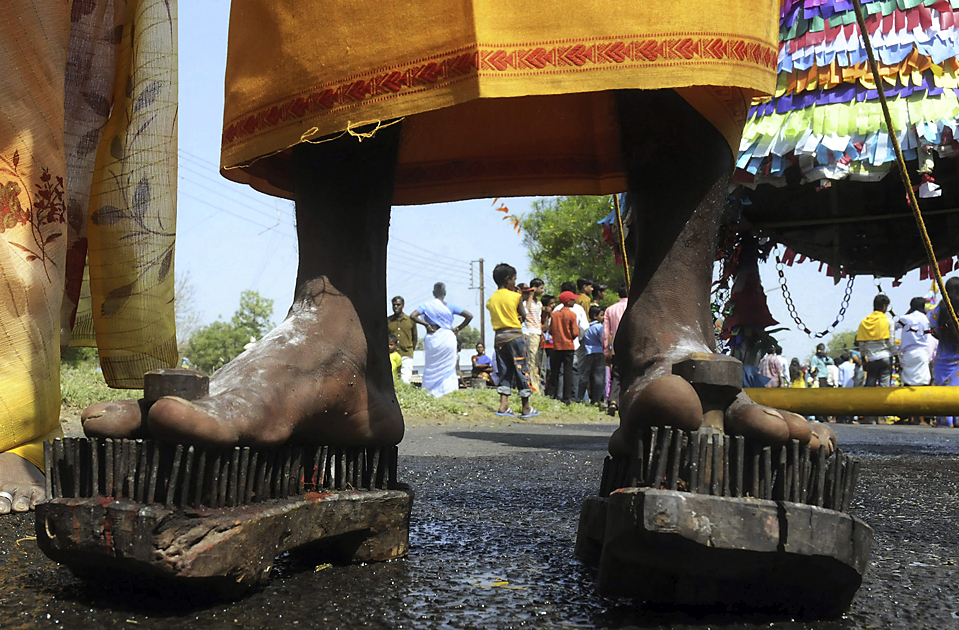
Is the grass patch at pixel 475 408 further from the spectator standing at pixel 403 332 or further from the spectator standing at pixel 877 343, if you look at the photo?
the spectator standing at pixel 877 343

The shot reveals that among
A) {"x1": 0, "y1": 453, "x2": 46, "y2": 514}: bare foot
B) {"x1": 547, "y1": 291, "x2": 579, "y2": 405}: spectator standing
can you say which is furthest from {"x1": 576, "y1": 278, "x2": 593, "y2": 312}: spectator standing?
{"x1": 0, "y1": 453, "x2": 46, "y2": 514}: bare foot

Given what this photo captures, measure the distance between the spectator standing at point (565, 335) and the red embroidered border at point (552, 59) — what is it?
9073mm

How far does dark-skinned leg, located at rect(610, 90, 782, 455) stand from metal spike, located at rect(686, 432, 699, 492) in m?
0.25

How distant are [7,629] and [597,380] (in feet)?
34.9

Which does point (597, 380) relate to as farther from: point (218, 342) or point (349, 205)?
point (218, 342)

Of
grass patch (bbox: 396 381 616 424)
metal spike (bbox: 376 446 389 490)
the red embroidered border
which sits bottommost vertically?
grass patch (bbox: 396 381 616 424)

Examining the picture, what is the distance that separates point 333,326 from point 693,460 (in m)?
0.56

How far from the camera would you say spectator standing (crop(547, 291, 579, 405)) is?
10.3m

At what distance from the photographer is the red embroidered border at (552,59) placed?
3.85 ft

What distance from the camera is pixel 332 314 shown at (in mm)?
1272

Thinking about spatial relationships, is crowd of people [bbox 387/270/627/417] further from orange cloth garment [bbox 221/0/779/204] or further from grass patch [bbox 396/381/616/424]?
orange cloth garment [bbox 221/0/779/204]

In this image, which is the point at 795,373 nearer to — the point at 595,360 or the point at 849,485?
the point at 595,360

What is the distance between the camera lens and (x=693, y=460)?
3.22ft

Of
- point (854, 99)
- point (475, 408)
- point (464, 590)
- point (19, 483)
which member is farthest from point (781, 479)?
point (475, 408)
